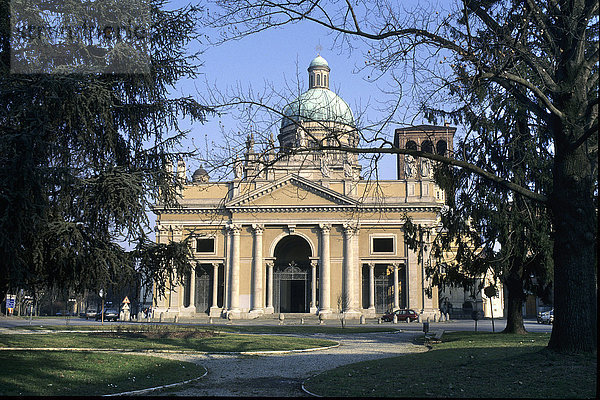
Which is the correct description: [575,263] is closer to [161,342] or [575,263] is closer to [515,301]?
[161,342]

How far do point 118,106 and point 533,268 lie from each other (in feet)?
63.4

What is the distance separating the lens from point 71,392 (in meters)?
10.3

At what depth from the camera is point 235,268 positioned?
59.8 m

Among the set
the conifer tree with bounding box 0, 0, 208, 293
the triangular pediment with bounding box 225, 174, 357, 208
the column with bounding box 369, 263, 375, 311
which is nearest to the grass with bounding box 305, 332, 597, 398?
the conifer tree with bounding box 0, 0, 208, 293

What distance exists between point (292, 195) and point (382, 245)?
9.83m

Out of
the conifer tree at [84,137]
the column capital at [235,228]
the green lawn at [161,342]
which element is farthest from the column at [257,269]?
the conifer tree at [84,137]

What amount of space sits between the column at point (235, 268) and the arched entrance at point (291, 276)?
360 centimetres

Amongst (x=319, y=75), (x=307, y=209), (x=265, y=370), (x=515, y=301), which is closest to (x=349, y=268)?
(x=307, y=209)

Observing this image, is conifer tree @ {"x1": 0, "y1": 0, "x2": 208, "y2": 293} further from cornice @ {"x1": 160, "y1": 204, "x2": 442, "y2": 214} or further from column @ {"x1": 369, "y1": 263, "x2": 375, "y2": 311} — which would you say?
column @ {"x1": 369, "y1": 263, "x2": 375, "y2": 311}

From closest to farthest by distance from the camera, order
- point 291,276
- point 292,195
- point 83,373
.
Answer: point 83,373
point 291,276
point 292,195

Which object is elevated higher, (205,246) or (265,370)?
(205,246)

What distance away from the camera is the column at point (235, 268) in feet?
194

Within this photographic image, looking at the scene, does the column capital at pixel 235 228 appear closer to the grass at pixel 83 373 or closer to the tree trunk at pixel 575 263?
the grass at pixel 83 373

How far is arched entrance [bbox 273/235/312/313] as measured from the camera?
58.9 m
